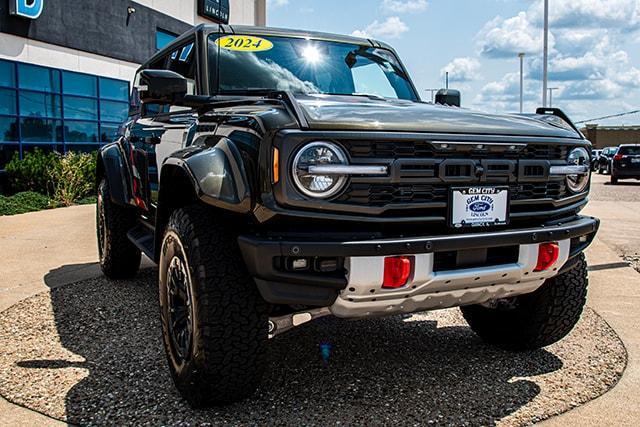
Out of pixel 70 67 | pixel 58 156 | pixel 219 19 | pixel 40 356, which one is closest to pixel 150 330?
pixel 40 356

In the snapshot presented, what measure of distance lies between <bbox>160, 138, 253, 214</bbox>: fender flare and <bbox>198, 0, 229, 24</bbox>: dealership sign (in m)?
19.3

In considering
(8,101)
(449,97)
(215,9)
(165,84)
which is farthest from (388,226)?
(215,9)

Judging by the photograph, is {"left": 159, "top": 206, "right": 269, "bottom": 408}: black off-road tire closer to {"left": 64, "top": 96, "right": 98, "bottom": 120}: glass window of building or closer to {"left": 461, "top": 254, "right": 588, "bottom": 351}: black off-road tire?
{"left": 461, "top": 254, "right": 588, "bottom": 351}: black off-road tire

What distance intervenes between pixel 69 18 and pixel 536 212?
14.1 m

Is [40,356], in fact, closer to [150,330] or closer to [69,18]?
[150,330]

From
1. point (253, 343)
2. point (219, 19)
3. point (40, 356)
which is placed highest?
point (219, 19)

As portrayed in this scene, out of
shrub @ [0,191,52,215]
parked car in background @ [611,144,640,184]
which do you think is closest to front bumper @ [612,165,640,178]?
parked car in background @ [611,144,640,184]

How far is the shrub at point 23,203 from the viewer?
434 inches

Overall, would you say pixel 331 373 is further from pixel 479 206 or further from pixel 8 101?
pixel 8 101

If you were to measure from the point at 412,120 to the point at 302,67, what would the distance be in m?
1.43

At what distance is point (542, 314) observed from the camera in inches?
142

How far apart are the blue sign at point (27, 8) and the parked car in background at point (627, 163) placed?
18384mm

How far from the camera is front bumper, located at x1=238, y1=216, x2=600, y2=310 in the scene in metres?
2.51

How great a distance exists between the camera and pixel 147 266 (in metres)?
6.44
